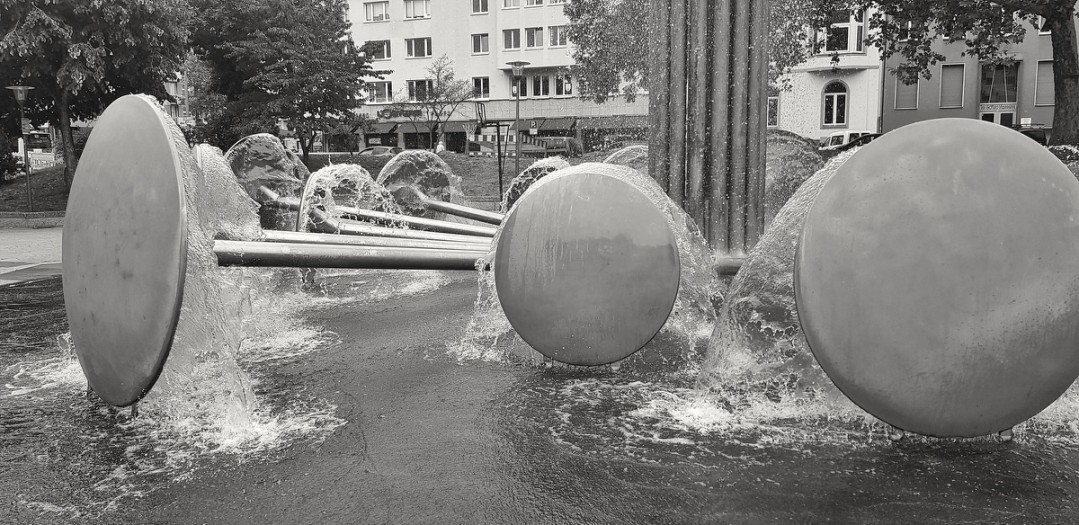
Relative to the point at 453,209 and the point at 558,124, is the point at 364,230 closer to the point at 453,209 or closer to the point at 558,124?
the point at 453,209

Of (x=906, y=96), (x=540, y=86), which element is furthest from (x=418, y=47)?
(x=906, y=96)

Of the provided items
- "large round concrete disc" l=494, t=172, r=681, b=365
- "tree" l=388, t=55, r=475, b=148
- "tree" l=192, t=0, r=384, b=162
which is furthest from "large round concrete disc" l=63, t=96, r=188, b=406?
"tree" l=388, t=55, r=475, b=148

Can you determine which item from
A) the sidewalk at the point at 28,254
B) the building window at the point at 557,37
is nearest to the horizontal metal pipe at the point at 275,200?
the sidewalk at the point at 28,254

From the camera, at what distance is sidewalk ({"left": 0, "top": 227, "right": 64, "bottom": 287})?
1069 cm

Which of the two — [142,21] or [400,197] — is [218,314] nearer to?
[400,197]

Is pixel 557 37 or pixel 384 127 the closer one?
pixel 557 37

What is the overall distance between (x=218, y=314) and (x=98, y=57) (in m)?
21.7

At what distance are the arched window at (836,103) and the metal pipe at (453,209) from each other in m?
41.9

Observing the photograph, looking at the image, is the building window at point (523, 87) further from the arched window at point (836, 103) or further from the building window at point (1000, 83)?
the building window at point (1000, 83)

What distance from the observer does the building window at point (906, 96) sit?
45375 mm

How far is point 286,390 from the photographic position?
187 inches

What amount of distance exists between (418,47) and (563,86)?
1090 centimetres

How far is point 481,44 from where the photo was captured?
55375mm

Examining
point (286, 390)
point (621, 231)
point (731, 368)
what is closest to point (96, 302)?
A: point (286, 390)
